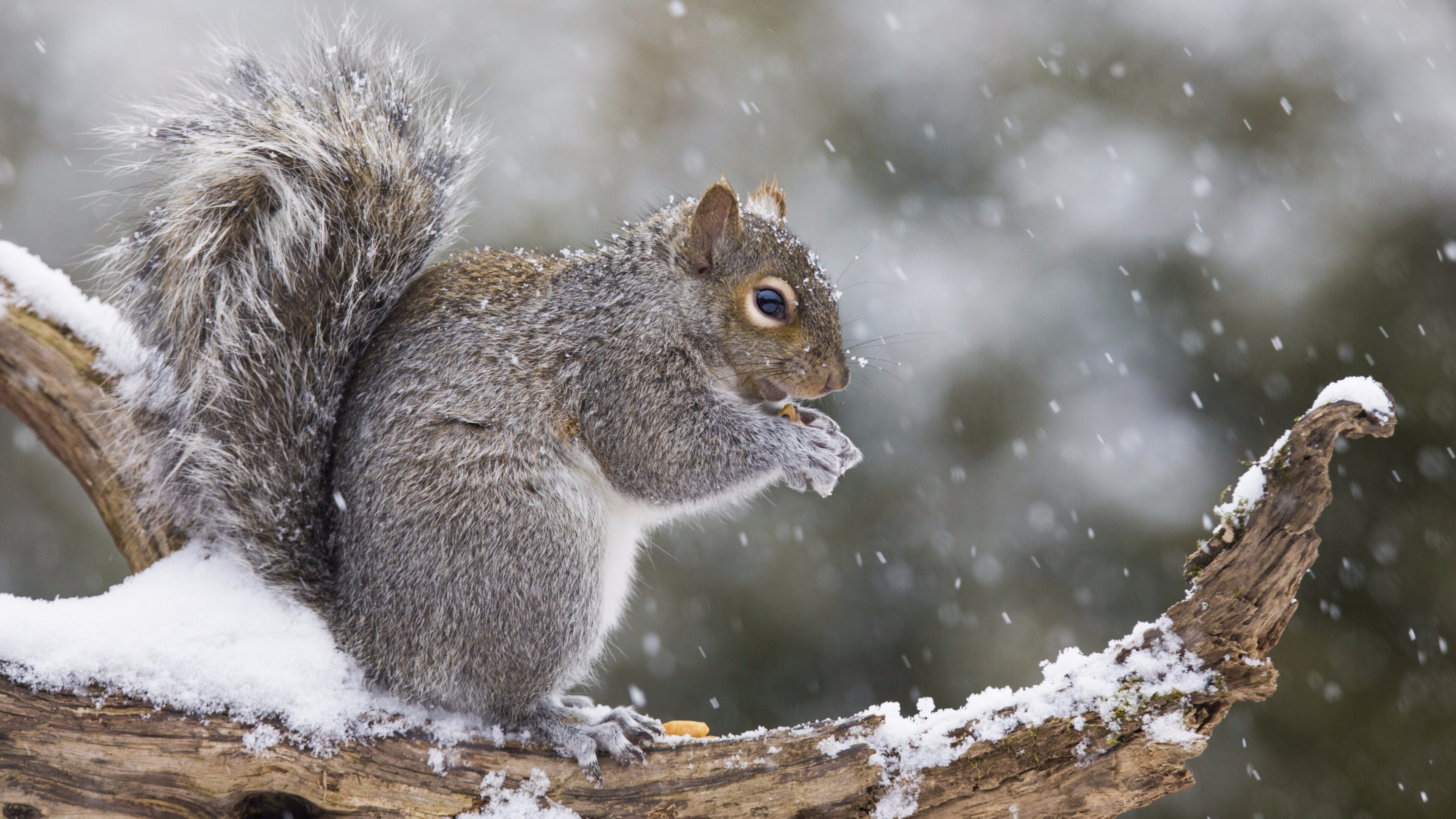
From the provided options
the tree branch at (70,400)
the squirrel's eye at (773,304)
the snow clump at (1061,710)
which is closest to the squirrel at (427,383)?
the squirrel's eye at (773,304)

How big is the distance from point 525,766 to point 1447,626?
8.57 ft

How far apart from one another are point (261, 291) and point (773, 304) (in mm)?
821

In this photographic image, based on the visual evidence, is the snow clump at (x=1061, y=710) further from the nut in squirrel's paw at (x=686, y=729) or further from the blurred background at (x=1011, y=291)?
the blurred background at (x=1011, y=291)

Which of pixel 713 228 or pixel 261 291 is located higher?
pixel 713 228

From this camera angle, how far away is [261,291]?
1499mm

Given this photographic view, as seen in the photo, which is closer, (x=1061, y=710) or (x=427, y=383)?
(x=1061, y=710)

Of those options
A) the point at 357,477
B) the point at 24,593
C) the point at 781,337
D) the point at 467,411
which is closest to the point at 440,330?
the point at 467,411

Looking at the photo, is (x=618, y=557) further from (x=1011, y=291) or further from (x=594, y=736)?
(x=1011, y=291)

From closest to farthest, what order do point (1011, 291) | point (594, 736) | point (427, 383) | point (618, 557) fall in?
point (594, 736), point (427, 383), point (618, 557), point (1011, 291)

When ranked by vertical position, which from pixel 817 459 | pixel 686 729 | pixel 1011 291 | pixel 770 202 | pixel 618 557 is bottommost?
pixel 686 729

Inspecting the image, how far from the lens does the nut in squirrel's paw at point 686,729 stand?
1.59m

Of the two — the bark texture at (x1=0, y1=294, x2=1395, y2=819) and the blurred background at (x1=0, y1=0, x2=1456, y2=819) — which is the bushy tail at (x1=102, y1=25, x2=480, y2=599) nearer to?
the bark texture at (x1=0, y1=294, x2=1395, y2=819)

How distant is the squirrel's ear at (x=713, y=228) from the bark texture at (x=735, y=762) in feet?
2.63

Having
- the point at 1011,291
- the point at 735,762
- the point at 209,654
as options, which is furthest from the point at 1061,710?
the point at 1011,291
